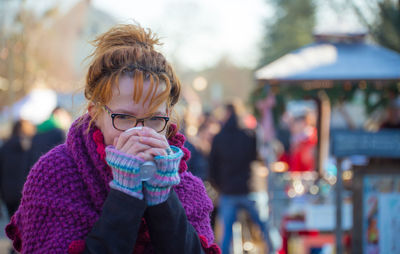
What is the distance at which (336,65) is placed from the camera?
5.25m

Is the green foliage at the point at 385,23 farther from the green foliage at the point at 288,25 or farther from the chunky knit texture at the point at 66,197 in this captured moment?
the green foliage at the point at 288,25

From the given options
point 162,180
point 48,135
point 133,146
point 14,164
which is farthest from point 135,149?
point 14,164

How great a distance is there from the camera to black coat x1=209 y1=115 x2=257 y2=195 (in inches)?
250

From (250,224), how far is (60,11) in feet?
49.8

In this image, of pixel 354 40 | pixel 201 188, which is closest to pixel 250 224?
pixel 354 40

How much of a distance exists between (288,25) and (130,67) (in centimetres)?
2184

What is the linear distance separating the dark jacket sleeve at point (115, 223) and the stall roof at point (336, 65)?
4.01 m

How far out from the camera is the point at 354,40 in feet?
19.5

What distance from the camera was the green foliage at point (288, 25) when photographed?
21.1 meters

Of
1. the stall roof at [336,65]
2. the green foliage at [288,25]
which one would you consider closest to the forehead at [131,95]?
the stall roof at [336,65]

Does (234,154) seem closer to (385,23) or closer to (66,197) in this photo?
(385,23)

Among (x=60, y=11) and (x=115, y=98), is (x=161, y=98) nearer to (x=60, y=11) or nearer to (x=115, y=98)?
(x=115, y=98)

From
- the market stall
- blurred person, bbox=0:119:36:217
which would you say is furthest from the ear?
blurred person, bbox=0:119:36:217

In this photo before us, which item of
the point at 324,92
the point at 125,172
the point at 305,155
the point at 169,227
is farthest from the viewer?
the point at 305,155
